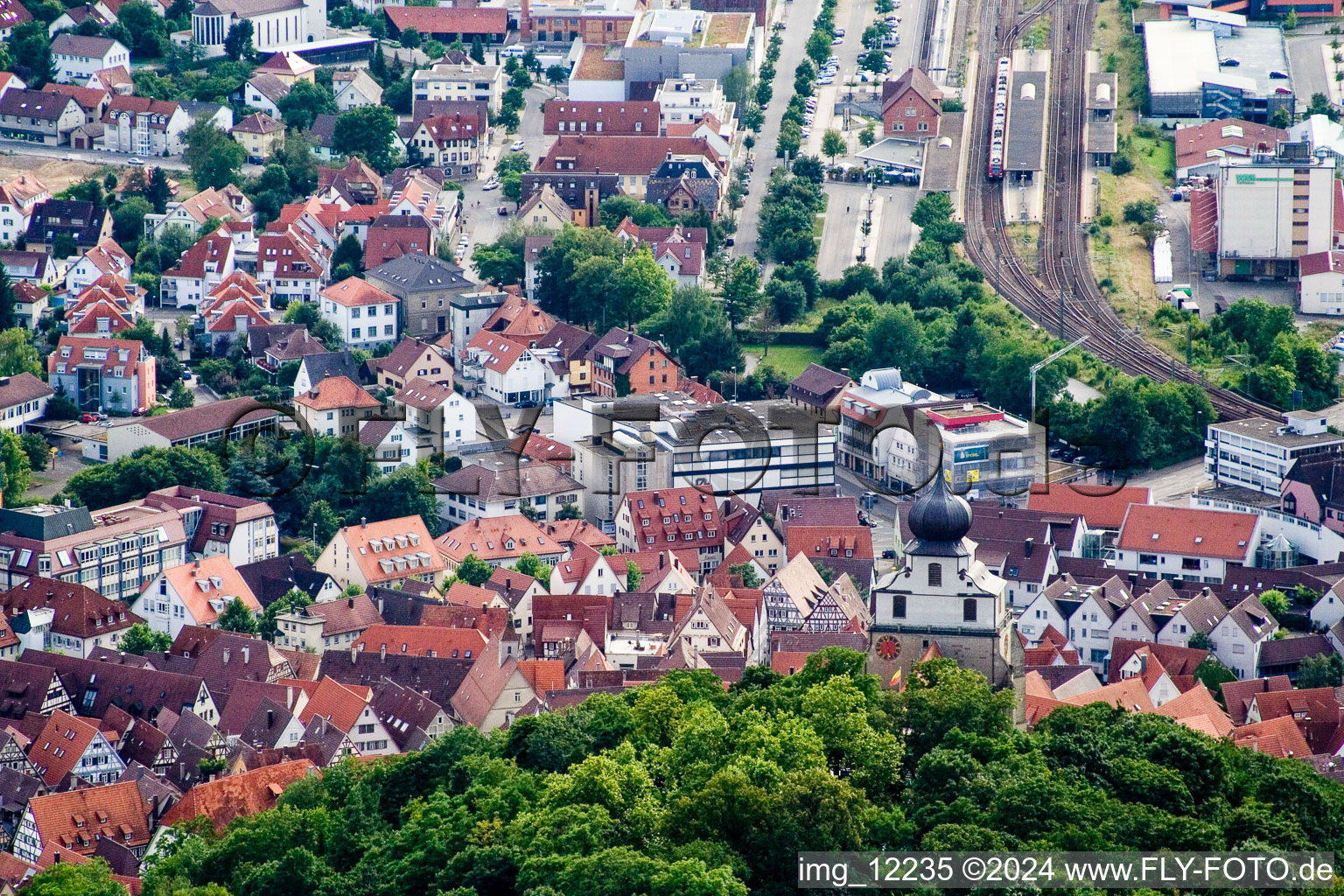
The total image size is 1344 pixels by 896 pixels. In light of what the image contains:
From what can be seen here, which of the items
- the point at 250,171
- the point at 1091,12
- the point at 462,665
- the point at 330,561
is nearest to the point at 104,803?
the point at 462,665

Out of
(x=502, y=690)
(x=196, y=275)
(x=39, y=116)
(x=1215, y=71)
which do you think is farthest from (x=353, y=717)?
(x=1215, y=71)

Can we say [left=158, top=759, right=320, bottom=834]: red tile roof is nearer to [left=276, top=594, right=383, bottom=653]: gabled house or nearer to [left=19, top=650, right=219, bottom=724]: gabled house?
[left=19, top=650, right=219, bottom=724]: gabled house

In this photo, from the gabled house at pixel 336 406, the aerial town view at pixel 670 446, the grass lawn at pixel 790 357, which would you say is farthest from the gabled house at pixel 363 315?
the grass lawn at pixel 790 357

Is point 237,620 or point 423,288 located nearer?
point 237,620

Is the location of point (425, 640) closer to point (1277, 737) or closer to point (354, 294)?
point (1277, 737)

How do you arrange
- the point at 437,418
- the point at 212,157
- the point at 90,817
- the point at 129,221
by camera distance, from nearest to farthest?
the point at 90,817
the point at 437,418
the point at 129,221
the point at 212,157

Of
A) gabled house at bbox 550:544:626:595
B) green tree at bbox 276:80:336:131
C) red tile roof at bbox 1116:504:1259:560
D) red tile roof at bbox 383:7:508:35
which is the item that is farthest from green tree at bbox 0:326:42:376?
red tile roof at bbox 383:7:508:35
